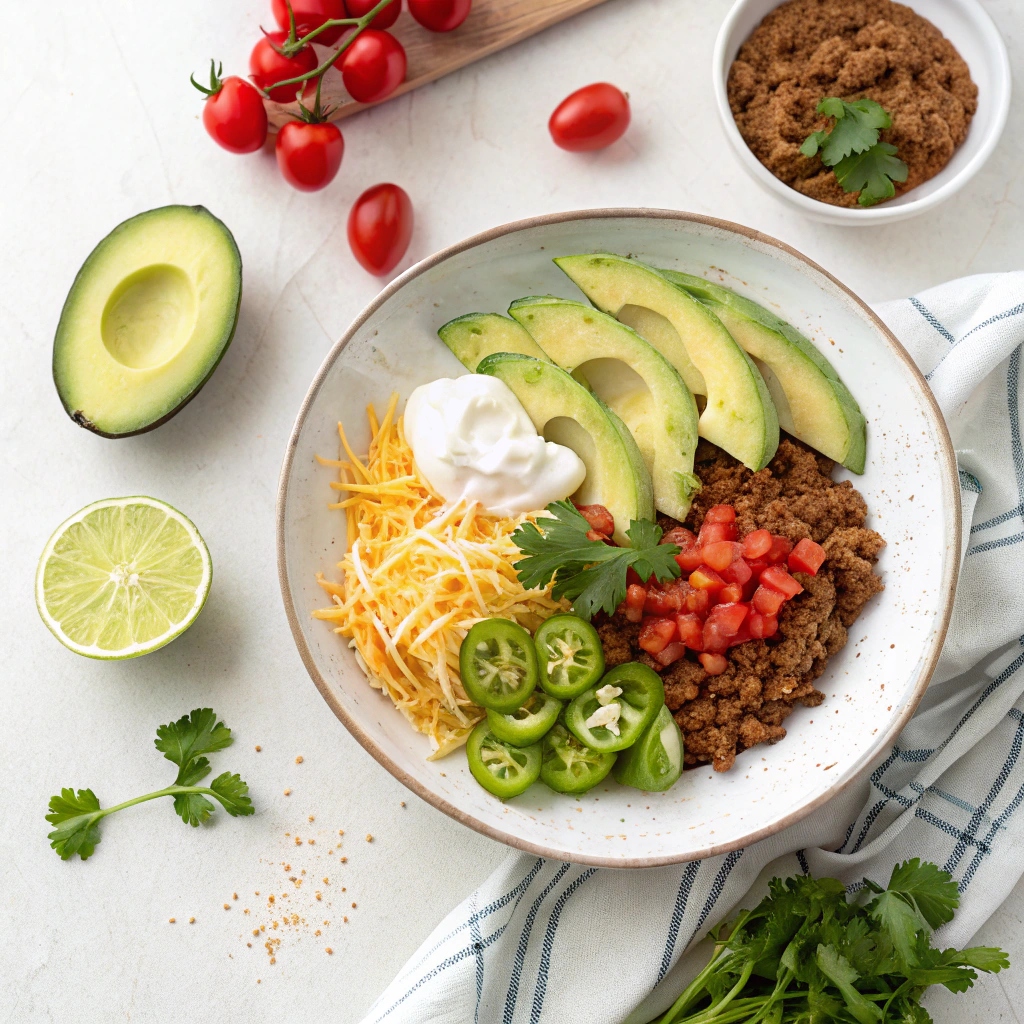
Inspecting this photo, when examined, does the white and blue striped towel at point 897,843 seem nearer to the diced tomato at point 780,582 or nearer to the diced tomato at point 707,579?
the diced tomato at point 780,582

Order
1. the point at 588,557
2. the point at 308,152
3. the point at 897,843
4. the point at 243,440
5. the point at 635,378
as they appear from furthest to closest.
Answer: the point at 243,440 → the point at 308,152 → the point at 897,843 → the point at 635,378 → the point at 588,557

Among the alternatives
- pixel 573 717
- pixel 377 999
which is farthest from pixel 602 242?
pixel 377 999

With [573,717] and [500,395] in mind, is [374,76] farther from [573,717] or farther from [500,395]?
[573,717]

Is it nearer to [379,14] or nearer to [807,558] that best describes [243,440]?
[379,14]

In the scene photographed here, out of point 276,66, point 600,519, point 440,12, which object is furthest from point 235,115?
point 600,519

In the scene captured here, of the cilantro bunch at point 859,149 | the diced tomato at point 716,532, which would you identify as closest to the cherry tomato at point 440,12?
the cilantro bunch at point 859,149

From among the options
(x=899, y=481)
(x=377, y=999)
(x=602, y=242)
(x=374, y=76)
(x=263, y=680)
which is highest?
(x=374, y=76)
